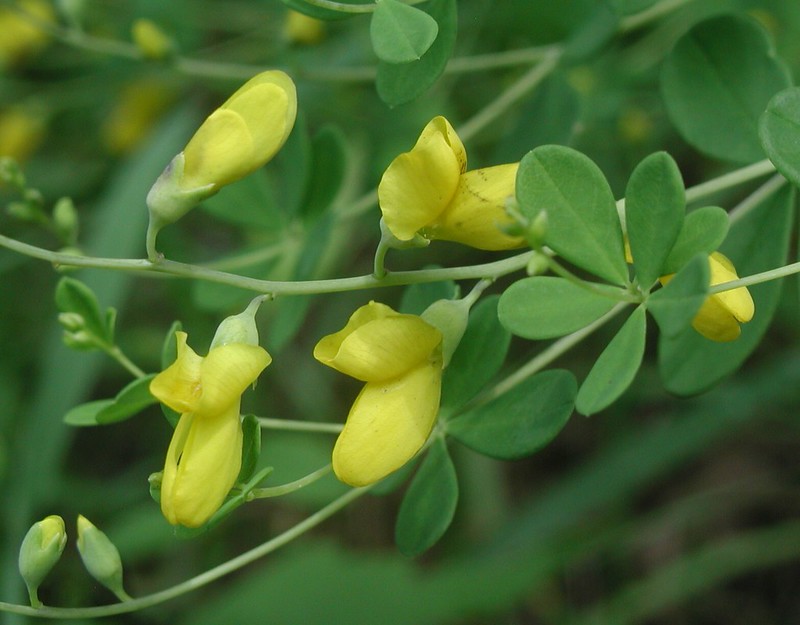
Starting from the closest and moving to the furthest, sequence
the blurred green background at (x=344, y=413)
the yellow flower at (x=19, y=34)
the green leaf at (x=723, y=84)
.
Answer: the green leaf at (x=723, y=84) < the blurred green background at (x=344, y=413) < the yellow flower at (x=19, y=34)

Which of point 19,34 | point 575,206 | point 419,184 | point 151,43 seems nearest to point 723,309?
point 575,206

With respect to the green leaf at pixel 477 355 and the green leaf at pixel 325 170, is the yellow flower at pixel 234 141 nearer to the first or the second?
the green leaf at pixel 477 355

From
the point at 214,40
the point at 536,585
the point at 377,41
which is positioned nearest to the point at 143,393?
the point at 377,41

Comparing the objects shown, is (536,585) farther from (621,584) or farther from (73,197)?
(73,197)

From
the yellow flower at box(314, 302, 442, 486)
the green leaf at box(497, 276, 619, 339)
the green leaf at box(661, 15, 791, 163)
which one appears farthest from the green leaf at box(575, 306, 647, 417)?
the green leaf at box(661, 15, 791, 163)

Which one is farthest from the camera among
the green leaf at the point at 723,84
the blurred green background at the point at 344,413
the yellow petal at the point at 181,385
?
the blurred green background at the point at 344,413

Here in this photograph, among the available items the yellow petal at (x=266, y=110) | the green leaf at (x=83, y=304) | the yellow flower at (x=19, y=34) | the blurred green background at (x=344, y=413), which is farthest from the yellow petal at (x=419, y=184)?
the yellow flower at (x=19, y=34)
